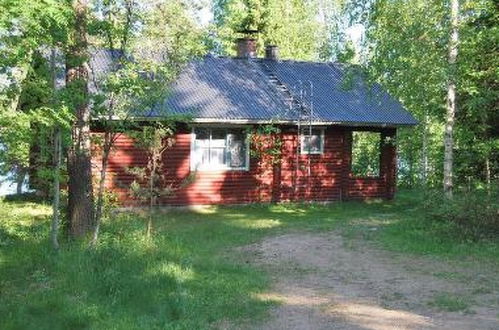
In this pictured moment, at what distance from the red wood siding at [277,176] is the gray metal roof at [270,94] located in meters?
0.84

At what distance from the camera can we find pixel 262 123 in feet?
64.0

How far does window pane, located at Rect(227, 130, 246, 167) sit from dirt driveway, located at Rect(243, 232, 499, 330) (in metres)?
7.67

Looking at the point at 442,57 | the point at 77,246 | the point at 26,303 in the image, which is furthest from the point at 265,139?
the point at 26,303

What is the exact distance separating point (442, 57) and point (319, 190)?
682 centimetres

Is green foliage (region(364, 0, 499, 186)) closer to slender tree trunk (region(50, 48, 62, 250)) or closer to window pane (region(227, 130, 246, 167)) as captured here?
window pane (region(227, 130, 246, 167))

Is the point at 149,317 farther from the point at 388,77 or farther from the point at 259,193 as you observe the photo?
the point at 259,193

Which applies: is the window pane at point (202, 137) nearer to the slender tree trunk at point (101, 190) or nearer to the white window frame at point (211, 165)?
the white window frame at point (211, 165)

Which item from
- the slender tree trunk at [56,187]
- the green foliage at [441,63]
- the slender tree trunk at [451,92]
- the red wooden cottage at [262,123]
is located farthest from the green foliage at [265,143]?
the slender tree trunk at [56,187]

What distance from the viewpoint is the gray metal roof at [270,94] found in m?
19.2

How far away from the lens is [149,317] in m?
7.21

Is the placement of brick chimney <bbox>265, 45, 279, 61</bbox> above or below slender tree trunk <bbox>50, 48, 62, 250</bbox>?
above

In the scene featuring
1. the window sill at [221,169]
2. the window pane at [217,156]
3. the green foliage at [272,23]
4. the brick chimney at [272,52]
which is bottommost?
the window sill at [221,169]

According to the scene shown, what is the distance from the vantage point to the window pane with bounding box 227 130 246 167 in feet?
65.1

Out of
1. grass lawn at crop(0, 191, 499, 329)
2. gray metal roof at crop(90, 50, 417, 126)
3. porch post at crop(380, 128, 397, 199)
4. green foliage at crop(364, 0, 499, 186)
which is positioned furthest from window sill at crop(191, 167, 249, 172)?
porch post at crop(380, 128, 397, 199)
